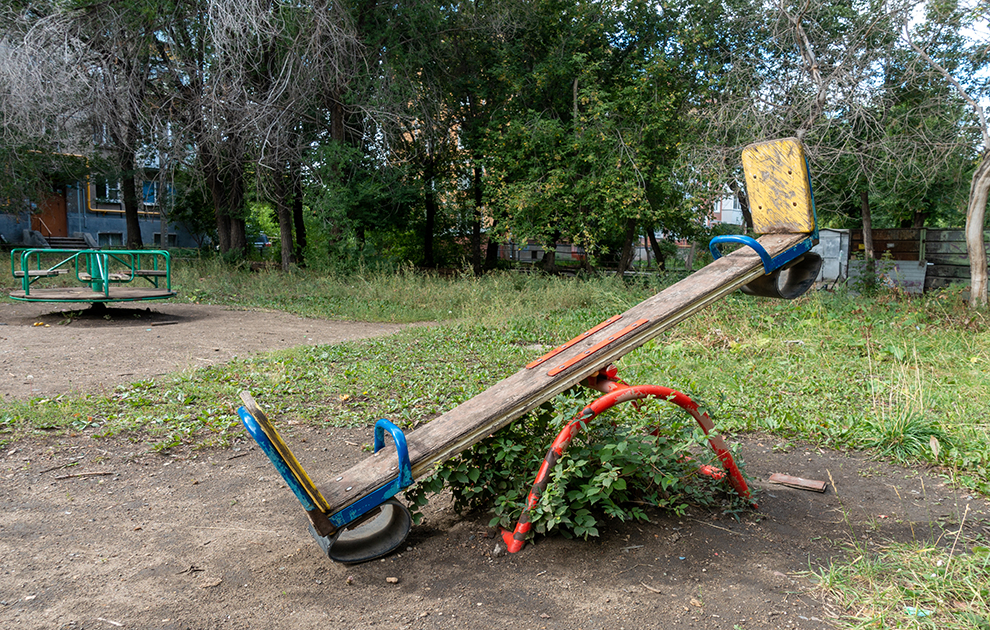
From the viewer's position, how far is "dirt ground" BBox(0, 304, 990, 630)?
2271mm

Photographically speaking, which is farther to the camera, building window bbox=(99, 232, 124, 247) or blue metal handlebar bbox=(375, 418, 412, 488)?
building window bbox=(99, 232, 124, 247)

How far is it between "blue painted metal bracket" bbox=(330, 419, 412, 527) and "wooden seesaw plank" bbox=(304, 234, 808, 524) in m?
0.03

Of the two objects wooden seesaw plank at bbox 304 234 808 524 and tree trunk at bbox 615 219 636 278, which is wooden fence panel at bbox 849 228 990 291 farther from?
wooden seesaw plank at bbox 304 234 808 524

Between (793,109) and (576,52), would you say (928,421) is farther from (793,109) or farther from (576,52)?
(576,52)

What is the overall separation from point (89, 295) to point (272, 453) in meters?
8.56

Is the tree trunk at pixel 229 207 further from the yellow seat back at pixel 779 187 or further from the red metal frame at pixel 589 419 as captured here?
the red metal frame at pixel 589 419

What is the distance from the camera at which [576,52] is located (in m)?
16.4

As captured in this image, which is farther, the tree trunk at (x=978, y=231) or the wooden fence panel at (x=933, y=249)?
the wooden fence panel at (x=933, y=249)

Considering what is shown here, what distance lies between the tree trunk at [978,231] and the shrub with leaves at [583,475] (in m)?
9.09

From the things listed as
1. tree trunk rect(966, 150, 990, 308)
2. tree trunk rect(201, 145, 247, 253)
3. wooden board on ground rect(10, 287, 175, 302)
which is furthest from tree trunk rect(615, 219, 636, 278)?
wooden board on ground rect(10, 287, 175, 302)

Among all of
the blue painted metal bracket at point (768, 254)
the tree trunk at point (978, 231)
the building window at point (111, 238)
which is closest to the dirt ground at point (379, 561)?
the blue painted metal bracket at point (768, 254)

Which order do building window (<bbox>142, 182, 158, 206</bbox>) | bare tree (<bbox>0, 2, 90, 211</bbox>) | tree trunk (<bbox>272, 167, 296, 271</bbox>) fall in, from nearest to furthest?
1. bare tree (<bbox>0, 2, 90, 211</bbox>)
2. tree trunk (<bbox>272, 167, 296, 271</bbox>)
3. building window (<bbox>142, 182, 158, 206</bbox>)

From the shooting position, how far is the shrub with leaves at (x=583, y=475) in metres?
2.64

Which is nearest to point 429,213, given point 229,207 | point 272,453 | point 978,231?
point 229,207
